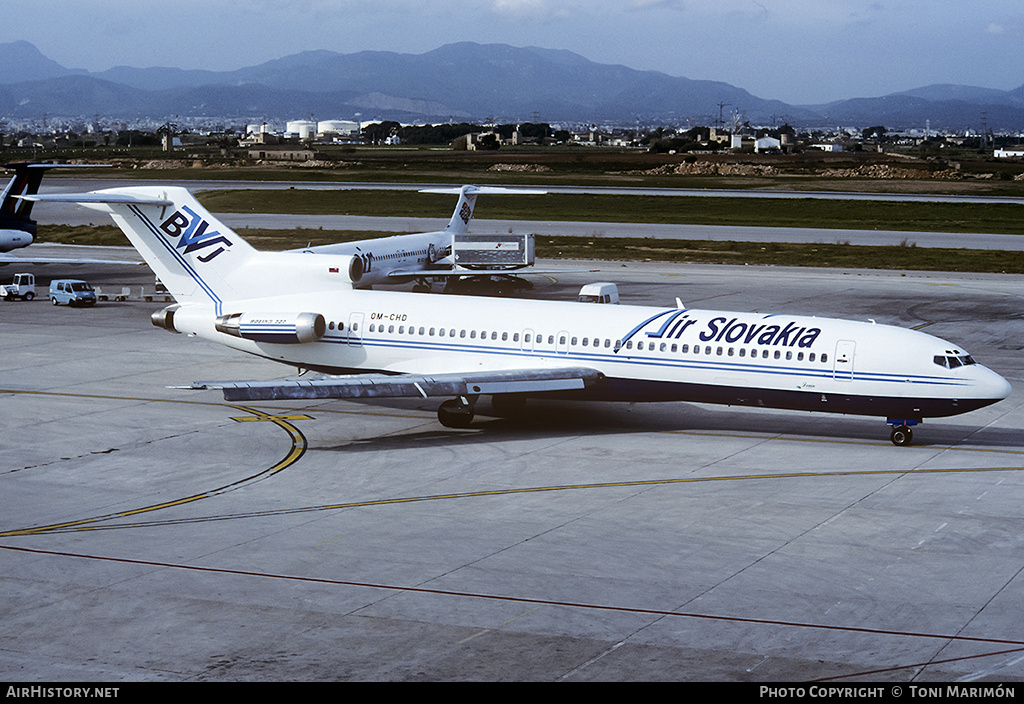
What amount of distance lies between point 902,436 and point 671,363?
21.0 ft

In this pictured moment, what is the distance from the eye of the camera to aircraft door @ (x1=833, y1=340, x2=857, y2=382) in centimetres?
3181

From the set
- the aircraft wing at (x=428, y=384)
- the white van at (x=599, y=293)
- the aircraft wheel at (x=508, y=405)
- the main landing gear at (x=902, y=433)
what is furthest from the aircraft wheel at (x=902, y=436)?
the white van at (x=599, y=293)

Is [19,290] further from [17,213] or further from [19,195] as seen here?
[17,213]

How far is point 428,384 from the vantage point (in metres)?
32.8

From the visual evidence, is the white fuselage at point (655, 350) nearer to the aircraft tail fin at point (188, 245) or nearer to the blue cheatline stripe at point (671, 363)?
the blue cheatline stripe at point (671, 363)

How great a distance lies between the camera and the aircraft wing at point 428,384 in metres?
31.7

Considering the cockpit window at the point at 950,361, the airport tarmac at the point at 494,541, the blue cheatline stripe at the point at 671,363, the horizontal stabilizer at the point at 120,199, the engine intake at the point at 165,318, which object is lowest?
the airport tarmac at the point at 494,541

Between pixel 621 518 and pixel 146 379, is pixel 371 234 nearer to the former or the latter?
pixel 146 379

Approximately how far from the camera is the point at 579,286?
65.4m

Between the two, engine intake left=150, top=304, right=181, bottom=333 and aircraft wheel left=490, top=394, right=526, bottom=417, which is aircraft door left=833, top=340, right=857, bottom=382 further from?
engine intake left=150, top=304, right=181, bottom=333

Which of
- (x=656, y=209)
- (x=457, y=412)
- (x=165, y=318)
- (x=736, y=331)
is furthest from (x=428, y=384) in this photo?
(x=656, y=209)

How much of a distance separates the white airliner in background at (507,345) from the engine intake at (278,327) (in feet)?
0.16

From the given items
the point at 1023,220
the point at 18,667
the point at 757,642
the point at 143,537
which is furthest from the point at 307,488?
the point at 1023,220

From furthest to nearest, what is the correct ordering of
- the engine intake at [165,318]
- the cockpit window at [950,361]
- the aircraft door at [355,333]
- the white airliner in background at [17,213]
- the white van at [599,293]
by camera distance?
the white airliner in background at [17,213]
the white van at [599,293]
the engine intake at [165,318]
the aircraft door at [355,333]
the cockpit window at [950,361]
